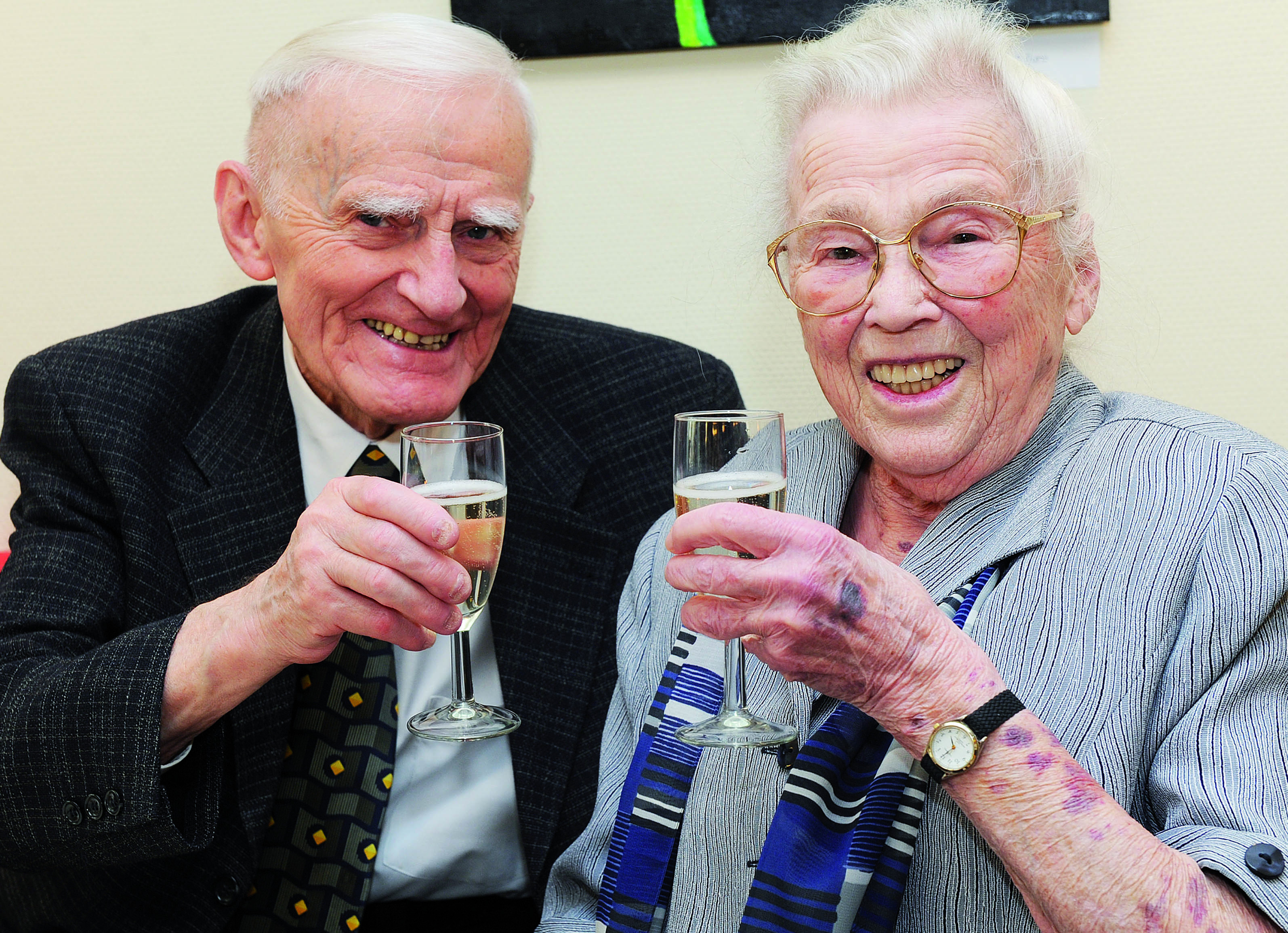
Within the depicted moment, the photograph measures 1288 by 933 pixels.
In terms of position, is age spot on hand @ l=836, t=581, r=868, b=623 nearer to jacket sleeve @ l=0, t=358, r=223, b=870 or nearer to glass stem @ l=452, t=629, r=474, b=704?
glass stem @ l=452, t=629, r=474, b=704

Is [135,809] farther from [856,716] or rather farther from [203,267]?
[203,267]

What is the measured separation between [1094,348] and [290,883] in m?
1.52

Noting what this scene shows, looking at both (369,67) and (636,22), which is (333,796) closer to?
(369,67)

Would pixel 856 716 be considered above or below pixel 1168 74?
below

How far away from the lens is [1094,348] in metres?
1.82

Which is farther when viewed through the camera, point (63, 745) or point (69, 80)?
point (69, 80)

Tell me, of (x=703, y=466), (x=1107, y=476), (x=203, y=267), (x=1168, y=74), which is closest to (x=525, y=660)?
(x=703, y=466)

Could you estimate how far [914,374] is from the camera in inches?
60.1

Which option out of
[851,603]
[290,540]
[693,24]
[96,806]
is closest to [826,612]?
[851,603]

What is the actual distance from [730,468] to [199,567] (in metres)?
1.05

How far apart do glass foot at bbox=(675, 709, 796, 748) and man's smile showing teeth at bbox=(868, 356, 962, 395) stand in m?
0.49

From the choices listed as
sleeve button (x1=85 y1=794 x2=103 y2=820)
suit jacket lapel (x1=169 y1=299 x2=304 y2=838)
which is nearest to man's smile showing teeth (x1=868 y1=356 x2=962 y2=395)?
suit jacket lapel (x1=169 y1=299 x2=304 y2=838)

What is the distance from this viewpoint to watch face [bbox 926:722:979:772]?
1.16 m

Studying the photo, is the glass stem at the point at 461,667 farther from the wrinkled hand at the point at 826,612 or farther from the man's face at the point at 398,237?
the man's face at the point at 398,237
